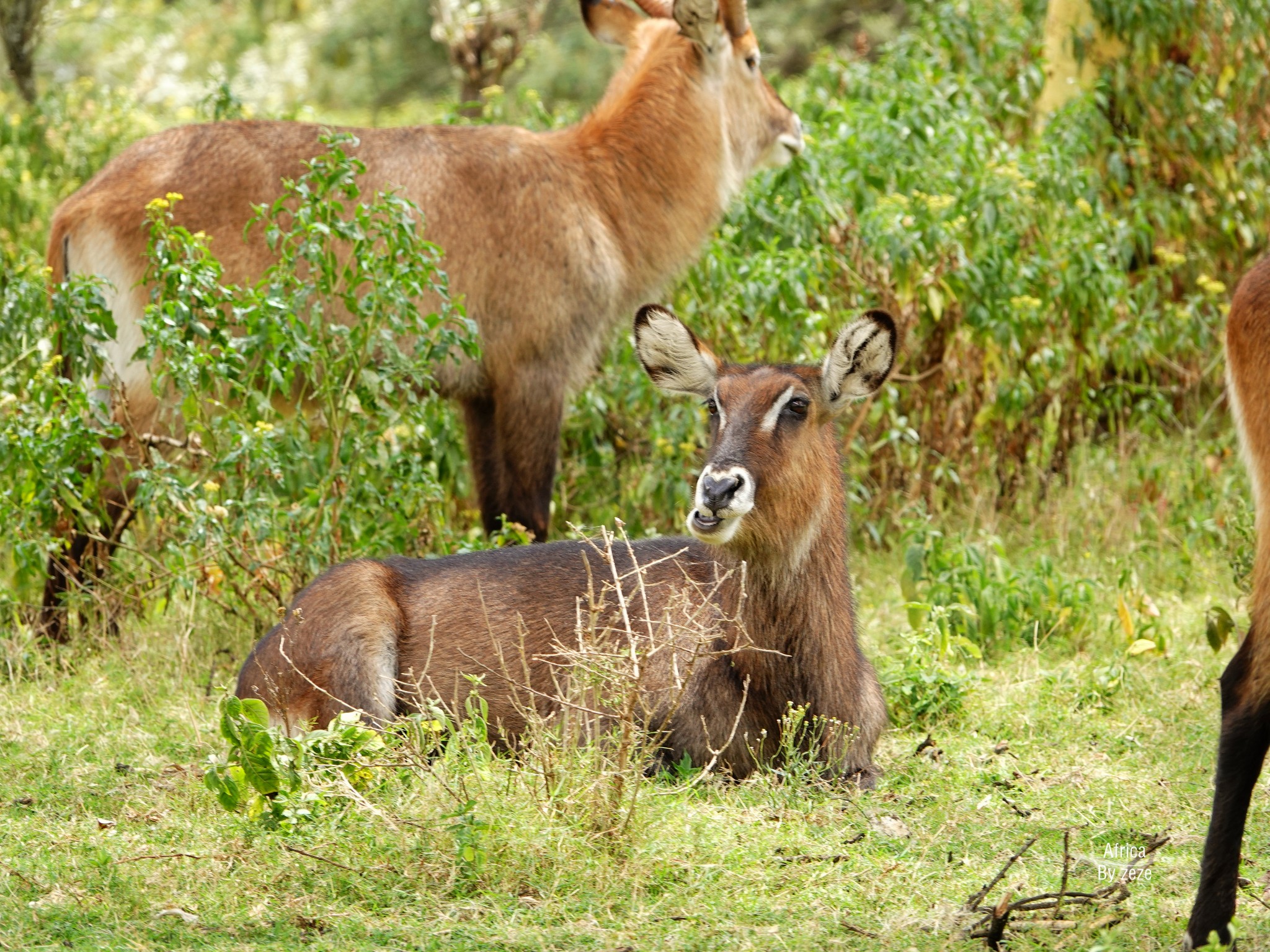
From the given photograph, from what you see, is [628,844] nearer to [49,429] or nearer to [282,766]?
[282,766]

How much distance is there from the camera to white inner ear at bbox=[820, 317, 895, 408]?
432 cm

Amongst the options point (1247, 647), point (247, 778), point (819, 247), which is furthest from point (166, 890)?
point (819, 247)

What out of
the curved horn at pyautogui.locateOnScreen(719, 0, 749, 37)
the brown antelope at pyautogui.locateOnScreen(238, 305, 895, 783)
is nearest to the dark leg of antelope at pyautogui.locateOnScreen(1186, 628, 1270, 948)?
the brown antelope at pyautogui.locateOnScreen(238, 305, 895, 783)

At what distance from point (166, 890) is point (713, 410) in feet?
6.33

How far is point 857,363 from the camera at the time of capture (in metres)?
4.40

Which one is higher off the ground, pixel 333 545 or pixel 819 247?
pixel 819 247

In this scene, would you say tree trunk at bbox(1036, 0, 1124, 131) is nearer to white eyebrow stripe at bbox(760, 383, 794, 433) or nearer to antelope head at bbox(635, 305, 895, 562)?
antelope head at bbox(635, 305, 895, 562)

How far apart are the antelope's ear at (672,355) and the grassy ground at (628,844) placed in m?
1.17

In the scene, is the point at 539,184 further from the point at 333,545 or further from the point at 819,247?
the point at 333,545

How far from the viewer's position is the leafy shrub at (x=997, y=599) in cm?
558

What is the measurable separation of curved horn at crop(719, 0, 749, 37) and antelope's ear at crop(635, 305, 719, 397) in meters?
2.83

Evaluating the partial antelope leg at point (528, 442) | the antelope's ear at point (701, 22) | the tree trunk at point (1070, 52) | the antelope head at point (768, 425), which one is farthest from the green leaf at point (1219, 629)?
the tree trunk at point (1070, 52)

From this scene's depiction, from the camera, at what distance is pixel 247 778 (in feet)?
12.2

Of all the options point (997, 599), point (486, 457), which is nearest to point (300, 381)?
point (486, 457)
